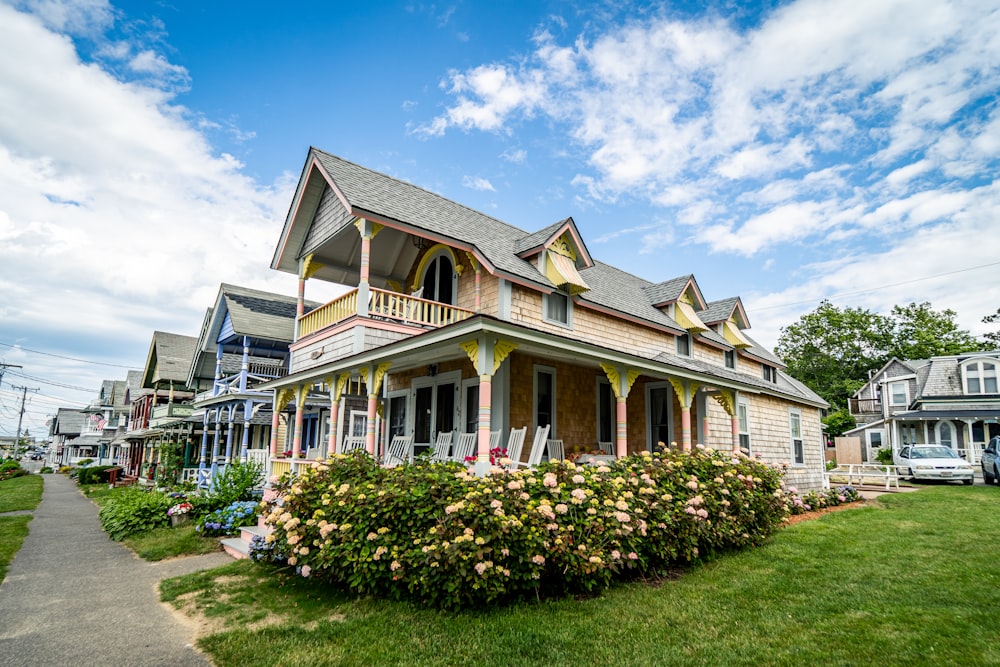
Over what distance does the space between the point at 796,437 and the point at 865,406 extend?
31.9 metres

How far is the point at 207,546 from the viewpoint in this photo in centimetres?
1016

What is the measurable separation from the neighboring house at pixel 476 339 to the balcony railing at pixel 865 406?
32193 millimetres

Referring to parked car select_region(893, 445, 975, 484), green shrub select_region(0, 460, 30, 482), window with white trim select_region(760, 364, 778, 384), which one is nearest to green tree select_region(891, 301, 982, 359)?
parked car select_region(893, 445, 975, 484)

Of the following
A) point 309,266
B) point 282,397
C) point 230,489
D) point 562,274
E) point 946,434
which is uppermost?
point 309,266

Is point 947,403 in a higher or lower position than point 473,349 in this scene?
higher

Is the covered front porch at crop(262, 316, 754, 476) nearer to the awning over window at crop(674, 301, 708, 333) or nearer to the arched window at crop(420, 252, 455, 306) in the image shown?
the awning over window at crop(674, 301, 708, 333)

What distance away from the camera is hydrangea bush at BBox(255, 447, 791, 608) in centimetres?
555

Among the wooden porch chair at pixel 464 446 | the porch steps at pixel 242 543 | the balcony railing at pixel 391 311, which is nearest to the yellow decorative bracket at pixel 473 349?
the balcony railing at pixel 391 311

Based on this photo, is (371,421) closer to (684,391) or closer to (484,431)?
(484,431)

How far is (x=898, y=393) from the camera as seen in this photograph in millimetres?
36500

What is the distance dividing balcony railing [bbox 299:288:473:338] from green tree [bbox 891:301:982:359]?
49479 mm

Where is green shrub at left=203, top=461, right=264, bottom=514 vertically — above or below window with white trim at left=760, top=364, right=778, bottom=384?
below

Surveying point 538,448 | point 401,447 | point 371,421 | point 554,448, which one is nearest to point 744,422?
point 554,448

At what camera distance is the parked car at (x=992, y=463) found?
20016mm
